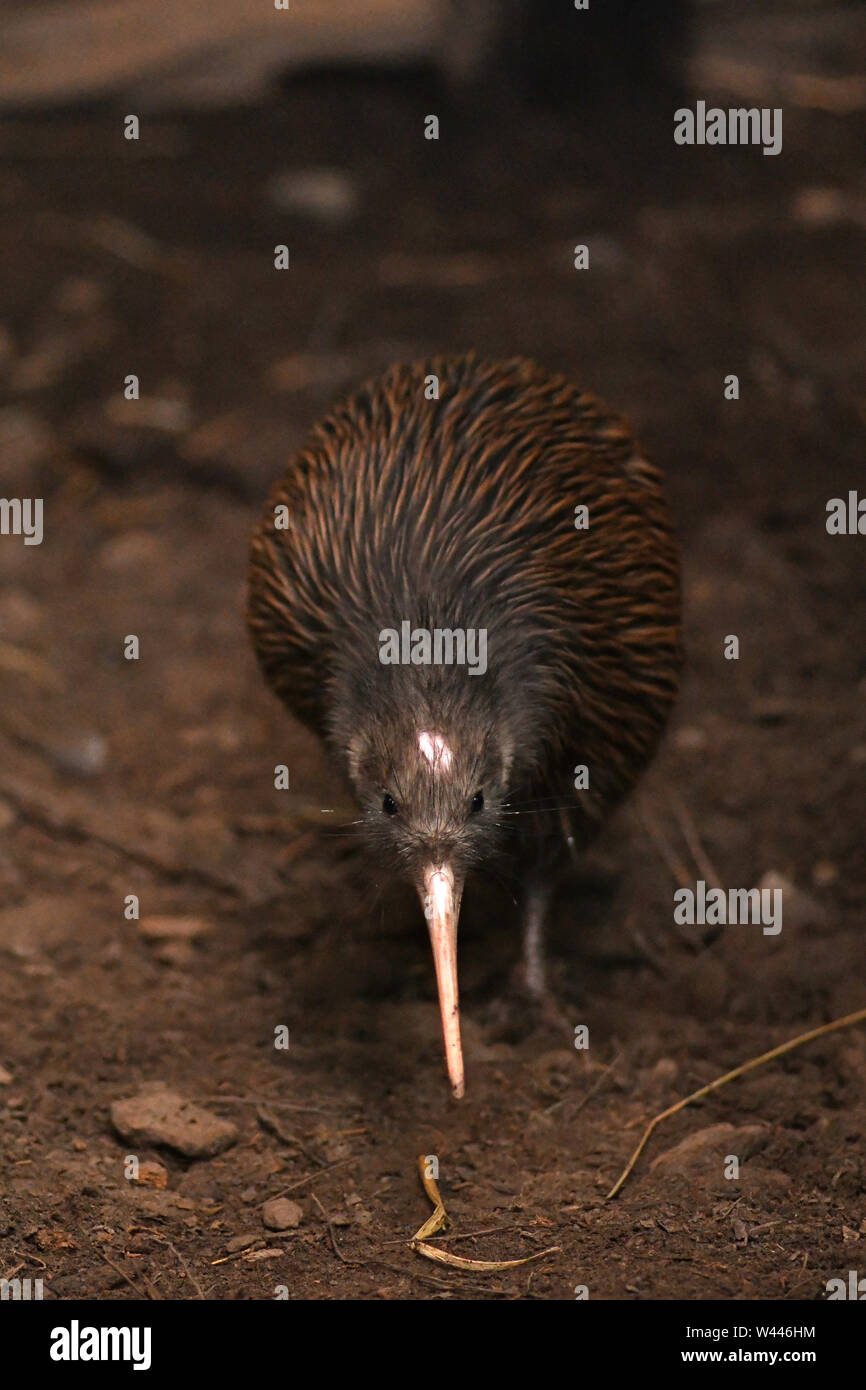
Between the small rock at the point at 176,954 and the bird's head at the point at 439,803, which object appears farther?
the small rock at the point at 176,954

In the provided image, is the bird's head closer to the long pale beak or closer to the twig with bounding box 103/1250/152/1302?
the long pale beak

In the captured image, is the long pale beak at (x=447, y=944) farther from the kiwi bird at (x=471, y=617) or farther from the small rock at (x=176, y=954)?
the small rock at (x=176, y=954)

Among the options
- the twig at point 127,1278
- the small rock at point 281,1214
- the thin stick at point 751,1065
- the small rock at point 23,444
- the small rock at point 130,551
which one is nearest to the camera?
the twig at point 127,1278

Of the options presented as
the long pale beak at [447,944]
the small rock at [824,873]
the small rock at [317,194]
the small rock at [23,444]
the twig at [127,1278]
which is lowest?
the twig at [127,1278]

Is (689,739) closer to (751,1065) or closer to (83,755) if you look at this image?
(751,1065)

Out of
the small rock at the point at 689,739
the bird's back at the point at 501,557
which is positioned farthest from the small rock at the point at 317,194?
the small rock at the point at 689,739

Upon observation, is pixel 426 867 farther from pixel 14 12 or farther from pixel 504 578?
pixel 14 12

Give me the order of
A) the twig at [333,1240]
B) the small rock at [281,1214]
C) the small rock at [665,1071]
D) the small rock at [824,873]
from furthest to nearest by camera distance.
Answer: the small rock at [824,873]
the small rock at [665,1071]
the small rock at [281,1214]
the twig at [333,1240]

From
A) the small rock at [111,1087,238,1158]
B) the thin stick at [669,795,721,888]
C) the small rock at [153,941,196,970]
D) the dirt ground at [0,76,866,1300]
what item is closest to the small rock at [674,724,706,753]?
the dirt ground at [0,76,866,1300]
